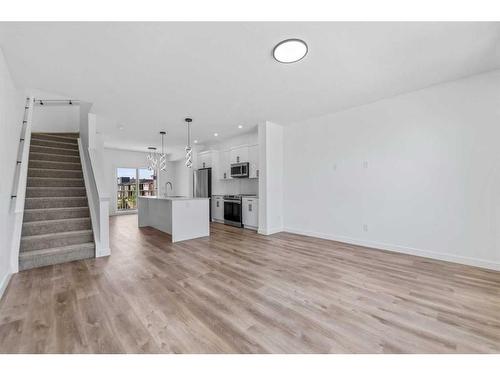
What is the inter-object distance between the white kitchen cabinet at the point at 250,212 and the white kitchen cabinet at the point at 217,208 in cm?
105

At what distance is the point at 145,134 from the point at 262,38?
198 inches

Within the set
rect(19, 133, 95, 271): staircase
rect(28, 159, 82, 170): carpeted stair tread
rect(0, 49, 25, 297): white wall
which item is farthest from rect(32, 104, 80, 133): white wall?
rect(0, 49, 25, 297): white wall

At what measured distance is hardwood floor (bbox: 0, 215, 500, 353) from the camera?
152cm

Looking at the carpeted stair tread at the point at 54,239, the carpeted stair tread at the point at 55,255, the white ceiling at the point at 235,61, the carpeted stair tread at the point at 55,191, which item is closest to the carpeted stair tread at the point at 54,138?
the carpeted stair tread at the point at 55,191

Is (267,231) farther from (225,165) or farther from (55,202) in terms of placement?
(55,202)

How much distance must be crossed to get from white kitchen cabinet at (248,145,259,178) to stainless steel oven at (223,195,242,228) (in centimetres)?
77

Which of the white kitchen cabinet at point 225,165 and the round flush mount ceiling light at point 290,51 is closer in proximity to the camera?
the round flush mount ceiling light at point 290,51

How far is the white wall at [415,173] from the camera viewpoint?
2.90m

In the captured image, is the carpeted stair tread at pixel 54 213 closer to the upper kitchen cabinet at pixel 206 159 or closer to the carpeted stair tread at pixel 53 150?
the carpeted stair tread at pixel 53 150

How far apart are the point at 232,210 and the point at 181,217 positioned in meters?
1.98

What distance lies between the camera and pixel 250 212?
564cm

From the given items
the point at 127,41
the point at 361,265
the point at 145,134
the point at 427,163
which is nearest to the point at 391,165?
the point at 427,163

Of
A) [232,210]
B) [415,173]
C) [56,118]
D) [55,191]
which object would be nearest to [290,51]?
[415,173]
